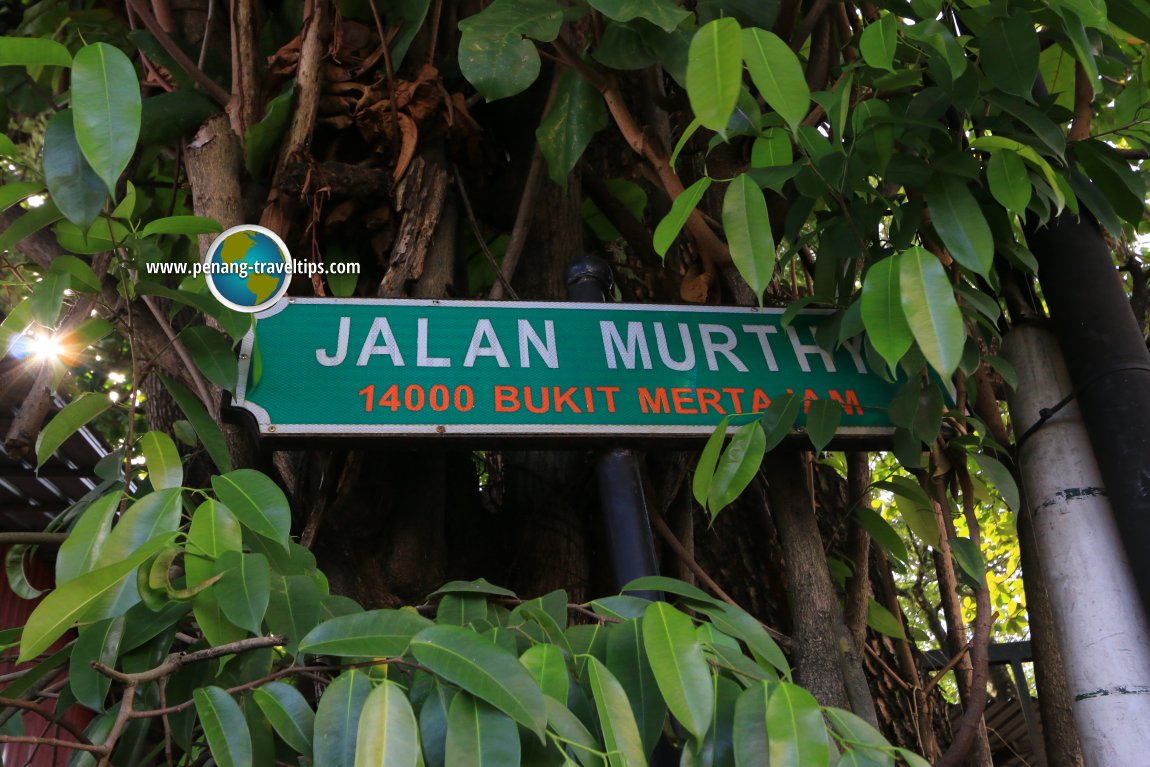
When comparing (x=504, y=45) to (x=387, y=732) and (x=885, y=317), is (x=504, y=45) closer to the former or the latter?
(x=885, y=317)

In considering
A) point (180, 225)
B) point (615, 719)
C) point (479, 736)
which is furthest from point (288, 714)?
point (180, 225)

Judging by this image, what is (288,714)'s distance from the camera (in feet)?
3.02

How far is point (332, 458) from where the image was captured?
169 centimetres

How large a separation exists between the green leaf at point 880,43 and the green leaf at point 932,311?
0.28 metres

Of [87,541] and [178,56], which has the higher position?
[178,56]

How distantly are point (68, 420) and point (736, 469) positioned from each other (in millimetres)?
909

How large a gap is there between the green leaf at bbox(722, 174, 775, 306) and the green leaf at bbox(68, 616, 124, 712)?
0.81m

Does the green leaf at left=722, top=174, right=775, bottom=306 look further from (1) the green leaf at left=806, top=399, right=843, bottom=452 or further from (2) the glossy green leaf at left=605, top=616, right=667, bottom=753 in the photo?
(2) the glossy green leaf at left=605, top=616, right=667, bottom=753

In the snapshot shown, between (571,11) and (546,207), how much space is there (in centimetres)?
69

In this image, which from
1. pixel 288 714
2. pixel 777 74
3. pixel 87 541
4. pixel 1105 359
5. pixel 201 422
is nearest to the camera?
pixel 288 714

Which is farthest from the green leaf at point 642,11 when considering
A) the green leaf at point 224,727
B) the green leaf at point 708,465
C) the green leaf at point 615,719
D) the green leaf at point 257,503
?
the green leaf at point 224,727

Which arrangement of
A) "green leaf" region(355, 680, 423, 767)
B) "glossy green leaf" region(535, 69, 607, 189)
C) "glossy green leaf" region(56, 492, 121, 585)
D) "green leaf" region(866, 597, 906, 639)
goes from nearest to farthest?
"green leaf" region(355, 680, 423, 767), "glossy green leaf" region(56, 492, 121, 585), "glossy green leaf" region(535, 69, 607, 189), "green leaf" region(866, 597, 906, 639)

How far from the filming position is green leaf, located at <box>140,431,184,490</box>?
122 centimetres

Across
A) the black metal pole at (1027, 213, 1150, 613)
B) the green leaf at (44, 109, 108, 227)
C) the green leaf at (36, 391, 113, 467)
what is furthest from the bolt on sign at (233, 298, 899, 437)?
the green leaf at (44, 109, 108, 227)
